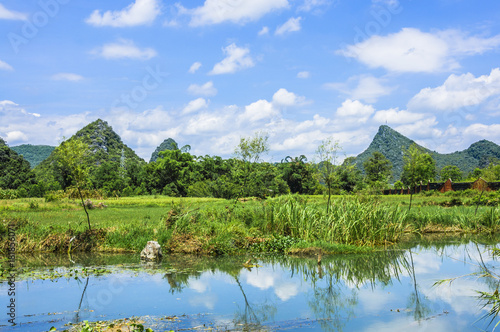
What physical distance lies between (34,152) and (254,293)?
160869 mm

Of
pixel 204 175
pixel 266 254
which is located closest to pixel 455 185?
pixel 204 175

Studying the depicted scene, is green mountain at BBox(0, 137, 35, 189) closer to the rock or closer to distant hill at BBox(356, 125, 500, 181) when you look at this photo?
the rock

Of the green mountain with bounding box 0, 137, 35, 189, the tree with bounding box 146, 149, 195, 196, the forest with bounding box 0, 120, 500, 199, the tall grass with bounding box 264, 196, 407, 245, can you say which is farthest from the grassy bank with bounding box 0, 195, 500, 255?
the green mountain with bounding box 0, 137, 35, 189

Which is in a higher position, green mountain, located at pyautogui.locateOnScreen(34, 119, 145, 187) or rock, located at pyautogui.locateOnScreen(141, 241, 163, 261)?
green mountain, located at pyautogui.locateOnScreen(34, 119, 145, 187)

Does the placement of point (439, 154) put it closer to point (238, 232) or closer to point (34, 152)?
point (238, 232)

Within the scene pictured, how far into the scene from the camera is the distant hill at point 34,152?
476 ft

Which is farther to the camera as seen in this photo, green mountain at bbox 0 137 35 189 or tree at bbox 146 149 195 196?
green mountain at bbox 0 137 35 189

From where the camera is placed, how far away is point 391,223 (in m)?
15.2

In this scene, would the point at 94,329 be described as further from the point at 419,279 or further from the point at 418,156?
the point at 418,156

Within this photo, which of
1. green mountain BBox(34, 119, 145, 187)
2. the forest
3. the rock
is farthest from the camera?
green mountain BBox(34, 119, 145, 187)

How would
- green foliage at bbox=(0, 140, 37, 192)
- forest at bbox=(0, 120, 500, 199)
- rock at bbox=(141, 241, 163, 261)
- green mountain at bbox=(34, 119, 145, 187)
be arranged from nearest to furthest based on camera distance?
rock at bbox=(141, 241, 163, 261) < forest at bbox=(0, 120, 500, 199) < green foliage at bbox=(0, 140, 37, 192) < green mountain at bbox=(34, 119, 145, 187)

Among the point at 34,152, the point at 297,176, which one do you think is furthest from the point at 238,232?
the point at 34,152

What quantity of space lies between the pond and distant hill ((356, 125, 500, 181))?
105735 millimetres

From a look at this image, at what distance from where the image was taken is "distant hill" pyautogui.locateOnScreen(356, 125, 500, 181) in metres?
125
